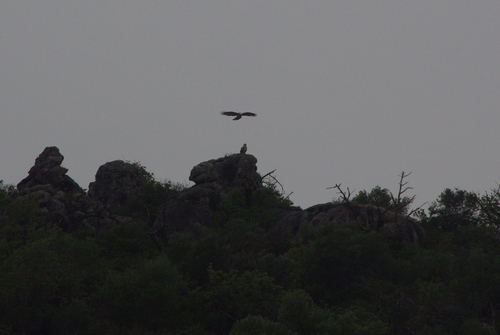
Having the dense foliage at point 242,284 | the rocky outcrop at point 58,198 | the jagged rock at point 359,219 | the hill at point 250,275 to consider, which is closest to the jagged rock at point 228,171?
the hill at point 250,275

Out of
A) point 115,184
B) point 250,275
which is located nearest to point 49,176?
point 115,184

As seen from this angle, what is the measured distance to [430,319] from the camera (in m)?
41.0

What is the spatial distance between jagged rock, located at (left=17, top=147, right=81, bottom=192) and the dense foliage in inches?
912

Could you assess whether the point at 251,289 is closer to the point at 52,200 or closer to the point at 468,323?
the point at 468,323

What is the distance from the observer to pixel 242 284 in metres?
44.7

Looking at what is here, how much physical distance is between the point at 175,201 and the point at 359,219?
2652cm

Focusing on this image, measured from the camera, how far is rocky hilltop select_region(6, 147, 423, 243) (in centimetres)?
6225

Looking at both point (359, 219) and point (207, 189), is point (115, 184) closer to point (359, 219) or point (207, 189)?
point (207, 189)

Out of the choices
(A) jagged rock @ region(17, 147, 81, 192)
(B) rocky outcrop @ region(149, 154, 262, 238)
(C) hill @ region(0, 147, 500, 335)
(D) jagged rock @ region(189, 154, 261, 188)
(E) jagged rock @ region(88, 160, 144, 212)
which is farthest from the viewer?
(E) jagged rock @ region(88, 160, 144, 212)

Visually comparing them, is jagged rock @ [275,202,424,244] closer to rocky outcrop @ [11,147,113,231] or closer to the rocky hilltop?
the rocky hilltop

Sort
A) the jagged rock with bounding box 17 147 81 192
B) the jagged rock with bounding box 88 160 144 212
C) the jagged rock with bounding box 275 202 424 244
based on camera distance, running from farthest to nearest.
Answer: the jagged rock with bounding box 88 160 144 212 < the jagged rock with bounding box 17 147 81 192 < the jagged rock with bounding box 275 202 424 244

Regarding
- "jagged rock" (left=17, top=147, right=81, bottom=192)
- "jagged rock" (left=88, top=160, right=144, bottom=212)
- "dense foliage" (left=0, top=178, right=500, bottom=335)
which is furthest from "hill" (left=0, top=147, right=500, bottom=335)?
"jagged rock" (left=88, top=160, right=144, bottom=212)

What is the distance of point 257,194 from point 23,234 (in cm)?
2834

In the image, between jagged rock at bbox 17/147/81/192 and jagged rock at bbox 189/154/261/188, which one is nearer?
jagged rock at bbox 17/147/81/192
